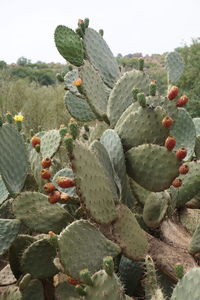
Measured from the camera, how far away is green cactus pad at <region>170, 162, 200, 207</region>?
2.12m

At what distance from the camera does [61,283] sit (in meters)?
1.92

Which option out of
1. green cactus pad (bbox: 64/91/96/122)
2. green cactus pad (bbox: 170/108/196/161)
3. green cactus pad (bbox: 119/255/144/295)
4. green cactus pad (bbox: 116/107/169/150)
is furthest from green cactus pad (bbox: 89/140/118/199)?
green cactus pad (bbox: 64/91/96/122)

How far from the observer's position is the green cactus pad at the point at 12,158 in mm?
1911

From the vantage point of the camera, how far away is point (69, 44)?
2.29 metres

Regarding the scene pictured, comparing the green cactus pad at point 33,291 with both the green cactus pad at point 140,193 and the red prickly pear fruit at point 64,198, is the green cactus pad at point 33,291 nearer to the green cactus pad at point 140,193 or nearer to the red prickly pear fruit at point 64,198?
the red prickly pear fruit at point 64,198

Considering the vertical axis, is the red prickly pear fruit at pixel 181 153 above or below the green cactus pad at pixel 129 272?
above

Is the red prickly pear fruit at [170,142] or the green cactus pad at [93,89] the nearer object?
the red prickly pear fruit at [170,142]

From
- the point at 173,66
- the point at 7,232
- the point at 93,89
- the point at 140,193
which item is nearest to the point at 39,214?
the point at 7,232

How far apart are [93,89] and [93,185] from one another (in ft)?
2.39

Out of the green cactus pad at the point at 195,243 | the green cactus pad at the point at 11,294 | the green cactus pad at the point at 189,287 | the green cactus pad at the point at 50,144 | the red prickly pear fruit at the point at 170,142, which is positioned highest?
the red prickly pear fruit at the point at 170,142

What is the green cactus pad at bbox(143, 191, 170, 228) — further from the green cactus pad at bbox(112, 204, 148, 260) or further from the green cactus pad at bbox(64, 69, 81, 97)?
the green cactus pad at bbox(64, 69, 81, 97)

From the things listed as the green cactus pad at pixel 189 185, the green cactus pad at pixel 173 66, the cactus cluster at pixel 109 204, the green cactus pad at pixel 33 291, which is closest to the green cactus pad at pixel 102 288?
the cactus cluster at pixel 109 204

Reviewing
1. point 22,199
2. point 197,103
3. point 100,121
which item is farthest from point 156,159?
point 197,103

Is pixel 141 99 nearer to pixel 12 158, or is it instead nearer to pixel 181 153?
pixel 181 153
